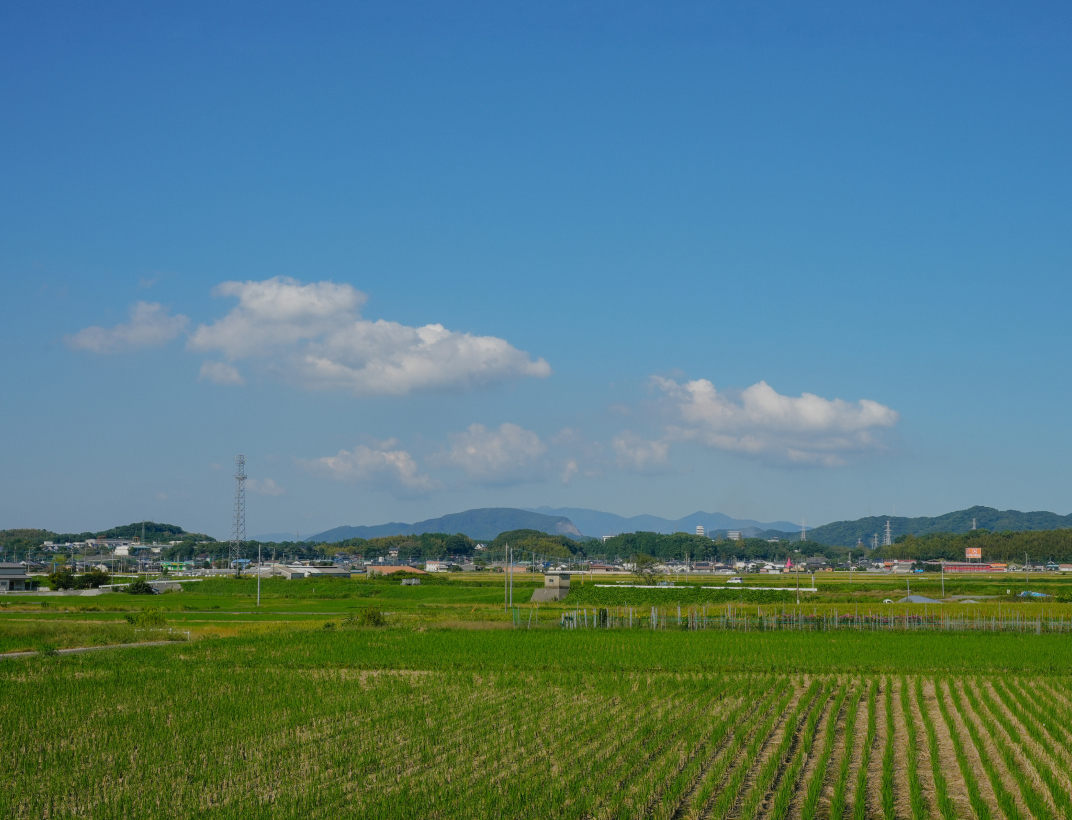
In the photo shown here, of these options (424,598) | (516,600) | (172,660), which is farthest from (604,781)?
(424,598)

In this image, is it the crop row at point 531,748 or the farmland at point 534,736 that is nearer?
the crop row at point 531,748

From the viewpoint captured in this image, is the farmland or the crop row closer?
the crop row

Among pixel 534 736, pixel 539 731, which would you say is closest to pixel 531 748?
pixel 534 736

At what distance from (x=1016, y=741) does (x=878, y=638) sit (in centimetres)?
2528

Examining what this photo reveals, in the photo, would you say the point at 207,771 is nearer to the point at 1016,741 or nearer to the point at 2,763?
the point at 2,763

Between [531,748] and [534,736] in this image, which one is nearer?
[531,748]

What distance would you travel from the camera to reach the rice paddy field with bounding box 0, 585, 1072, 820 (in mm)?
12625

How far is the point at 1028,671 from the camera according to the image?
97.2 feet

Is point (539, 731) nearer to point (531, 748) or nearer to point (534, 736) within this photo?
point (534, 736)

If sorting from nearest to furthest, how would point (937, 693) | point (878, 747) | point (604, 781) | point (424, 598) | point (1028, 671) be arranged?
1. point (604, 781)
2. point (878, 747)
3. point (937, 693)
4. point (1028, 671)
5. point (424, 598)

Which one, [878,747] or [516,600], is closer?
[878,747]

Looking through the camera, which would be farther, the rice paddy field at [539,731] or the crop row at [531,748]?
the rice paddy field at [539,731]

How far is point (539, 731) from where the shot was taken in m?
17.9

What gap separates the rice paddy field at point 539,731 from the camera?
1262 centimetres
